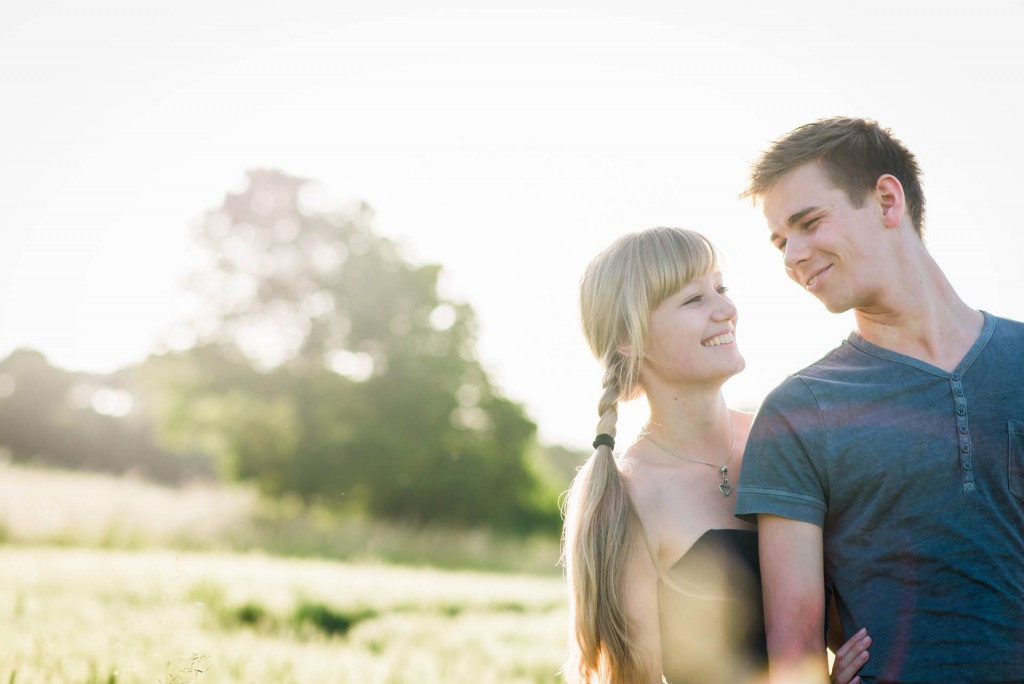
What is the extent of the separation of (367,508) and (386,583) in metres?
19.2

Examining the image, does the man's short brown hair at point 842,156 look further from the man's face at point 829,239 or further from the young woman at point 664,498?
the young woman at point 664,498

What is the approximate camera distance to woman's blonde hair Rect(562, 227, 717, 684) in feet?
10.9

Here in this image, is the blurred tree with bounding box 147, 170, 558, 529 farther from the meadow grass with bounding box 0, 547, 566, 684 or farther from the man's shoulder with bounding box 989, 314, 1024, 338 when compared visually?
the man's shoulder with bounding box 989, 314, 1024, 338

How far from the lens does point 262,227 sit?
91.7 ft

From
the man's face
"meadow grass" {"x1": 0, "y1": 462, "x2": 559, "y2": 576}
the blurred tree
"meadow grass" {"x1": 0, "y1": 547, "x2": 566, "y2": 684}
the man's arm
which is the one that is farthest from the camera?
the blurred tree

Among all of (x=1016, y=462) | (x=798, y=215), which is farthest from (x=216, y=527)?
(x=1016, y=462)

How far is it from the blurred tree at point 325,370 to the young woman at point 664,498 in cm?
2333

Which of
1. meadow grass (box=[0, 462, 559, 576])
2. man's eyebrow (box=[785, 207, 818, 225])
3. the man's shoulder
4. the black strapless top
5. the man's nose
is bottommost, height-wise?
meadow grass (box=[0, 462, 559, 576])

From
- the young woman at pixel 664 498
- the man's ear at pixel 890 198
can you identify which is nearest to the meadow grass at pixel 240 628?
the young woman at pixel 664 498

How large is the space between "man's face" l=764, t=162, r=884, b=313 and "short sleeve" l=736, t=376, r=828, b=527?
1.39 ft

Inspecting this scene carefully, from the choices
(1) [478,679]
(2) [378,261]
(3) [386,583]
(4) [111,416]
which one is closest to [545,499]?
(2) [378,261]

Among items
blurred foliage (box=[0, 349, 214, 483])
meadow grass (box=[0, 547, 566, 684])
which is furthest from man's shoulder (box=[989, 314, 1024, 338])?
blurred foliage (box=[0, 349, 214, 483])

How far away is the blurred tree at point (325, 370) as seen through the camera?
2689 cm

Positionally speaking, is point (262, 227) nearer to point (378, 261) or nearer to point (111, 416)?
point (378, 261)
